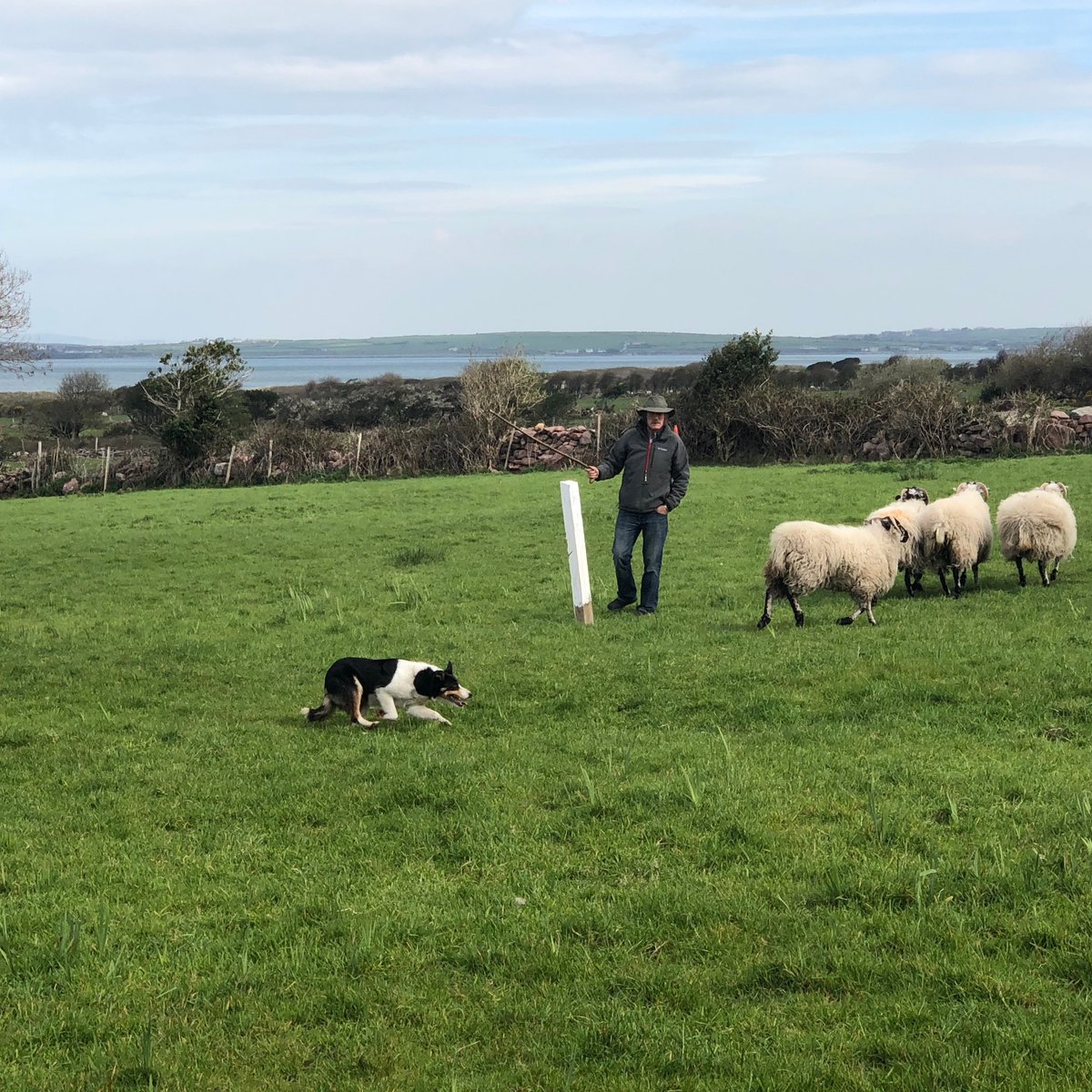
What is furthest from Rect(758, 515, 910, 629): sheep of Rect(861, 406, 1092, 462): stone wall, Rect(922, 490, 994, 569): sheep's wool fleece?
Rect(861, 406, 1092, 462): stone wall

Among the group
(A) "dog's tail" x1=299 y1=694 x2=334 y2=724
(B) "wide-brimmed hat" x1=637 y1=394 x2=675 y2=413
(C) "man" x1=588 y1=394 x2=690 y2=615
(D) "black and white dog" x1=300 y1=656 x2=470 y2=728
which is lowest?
(A) "dog's tail" x1=299 y1=694 x2=334 y2=724

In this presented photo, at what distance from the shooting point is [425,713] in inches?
400

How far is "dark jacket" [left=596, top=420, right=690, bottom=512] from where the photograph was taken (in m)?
14.6

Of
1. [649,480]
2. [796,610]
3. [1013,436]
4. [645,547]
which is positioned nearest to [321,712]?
[645,547]

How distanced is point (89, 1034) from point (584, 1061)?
86.3 inches

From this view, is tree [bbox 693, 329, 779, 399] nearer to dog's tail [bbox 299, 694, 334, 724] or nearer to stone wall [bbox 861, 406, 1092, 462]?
stone wall [bbox 861, 406, 1092, 462]

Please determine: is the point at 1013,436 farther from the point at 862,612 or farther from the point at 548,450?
the point at 862,612

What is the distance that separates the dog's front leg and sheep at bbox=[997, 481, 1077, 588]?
9094 millimetres

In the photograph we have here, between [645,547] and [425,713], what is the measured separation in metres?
5.43

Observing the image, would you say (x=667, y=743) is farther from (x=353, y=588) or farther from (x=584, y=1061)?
(x=353, y=588)

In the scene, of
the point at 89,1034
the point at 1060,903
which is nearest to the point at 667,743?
the point at 1060,903

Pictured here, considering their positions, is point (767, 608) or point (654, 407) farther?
point (654, 407)

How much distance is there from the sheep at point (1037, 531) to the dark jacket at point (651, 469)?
4.62 metres

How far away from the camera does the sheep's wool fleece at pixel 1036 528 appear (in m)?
15.4
